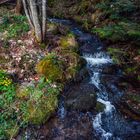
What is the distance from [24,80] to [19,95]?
744mm

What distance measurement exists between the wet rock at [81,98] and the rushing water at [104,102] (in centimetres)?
21

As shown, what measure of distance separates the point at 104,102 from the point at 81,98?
2.62 ft

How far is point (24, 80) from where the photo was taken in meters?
8.34

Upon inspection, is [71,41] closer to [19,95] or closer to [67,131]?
[19,95]

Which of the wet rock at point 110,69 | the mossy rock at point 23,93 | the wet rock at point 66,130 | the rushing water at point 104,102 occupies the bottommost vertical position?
the wet rock at point 110,69

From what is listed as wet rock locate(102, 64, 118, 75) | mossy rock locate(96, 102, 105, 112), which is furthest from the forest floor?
mossy rock locate(96, 102, 105, 112)

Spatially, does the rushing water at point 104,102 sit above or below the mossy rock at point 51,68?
below

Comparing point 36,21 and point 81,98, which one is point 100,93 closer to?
point 81,98

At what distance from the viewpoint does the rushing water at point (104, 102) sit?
23.7 ft

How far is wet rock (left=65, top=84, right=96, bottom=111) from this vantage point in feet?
25.6

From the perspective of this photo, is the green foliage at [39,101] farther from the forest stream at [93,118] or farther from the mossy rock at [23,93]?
the forest stream at [93,118]

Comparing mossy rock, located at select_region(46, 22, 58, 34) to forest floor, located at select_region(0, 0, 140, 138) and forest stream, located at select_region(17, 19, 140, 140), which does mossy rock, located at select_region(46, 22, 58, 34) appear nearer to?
forest floor, located at select_region(0, 0, 140, 138)

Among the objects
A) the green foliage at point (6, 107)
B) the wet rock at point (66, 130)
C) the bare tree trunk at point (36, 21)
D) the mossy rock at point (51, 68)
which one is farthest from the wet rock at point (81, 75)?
the green foliage at point (6, 107)

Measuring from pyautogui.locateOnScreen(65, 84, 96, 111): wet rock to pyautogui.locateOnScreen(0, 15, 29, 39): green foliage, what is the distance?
11.8 feet
